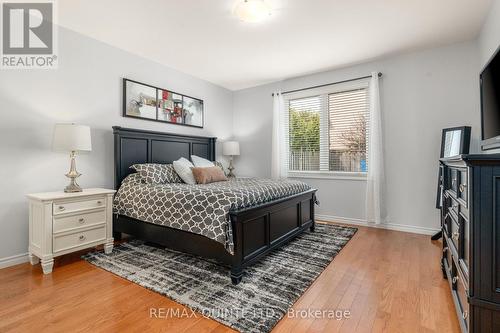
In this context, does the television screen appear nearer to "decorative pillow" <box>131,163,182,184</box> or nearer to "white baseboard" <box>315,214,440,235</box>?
"white baseboard" <box>315,214,440,235</box>

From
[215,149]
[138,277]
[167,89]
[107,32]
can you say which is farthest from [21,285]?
[215,149]

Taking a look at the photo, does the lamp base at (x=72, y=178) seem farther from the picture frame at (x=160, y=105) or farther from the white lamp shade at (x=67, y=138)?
the picture frame at (x=160, y=105)

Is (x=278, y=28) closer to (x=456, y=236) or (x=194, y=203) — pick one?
(x=194, y=203)

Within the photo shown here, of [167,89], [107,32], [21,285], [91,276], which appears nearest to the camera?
[21,285]

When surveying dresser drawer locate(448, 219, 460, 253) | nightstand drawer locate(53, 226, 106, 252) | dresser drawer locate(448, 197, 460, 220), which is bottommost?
nightstand drawer locate(53, 226, 106, 252)

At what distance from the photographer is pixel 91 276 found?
2217 millimetres

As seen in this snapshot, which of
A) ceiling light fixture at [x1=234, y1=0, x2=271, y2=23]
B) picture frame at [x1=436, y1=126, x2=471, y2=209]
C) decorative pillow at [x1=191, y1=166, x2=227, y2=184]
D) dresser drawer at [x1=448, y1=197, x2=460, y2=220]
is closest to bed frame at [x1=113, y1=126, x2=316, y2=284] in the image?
decorative pillow at [x1=191, y1=166, x2=227, y2=184]

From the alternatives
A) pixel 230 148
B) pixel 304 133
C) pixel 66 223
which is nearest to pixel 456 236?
pixel 304 133

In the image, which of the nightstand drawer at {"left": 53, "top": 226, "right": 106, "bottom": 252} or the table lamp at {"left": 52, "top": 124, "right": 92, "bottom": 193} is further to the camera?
the table lamp at {"left": 52, "top": 124, "right": 92, "bottom": 193}

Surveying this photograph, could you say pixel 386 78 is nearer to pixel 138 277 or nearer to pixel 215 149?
pixel 215 149

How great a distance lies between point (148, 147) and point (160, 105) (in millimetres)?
714

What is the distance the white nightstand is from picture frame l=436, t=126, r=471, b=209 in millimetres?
3683

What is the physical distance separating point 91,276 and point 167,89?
2.79 meters

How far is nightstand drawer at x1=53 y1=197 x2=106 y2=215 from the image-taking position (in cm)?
235
